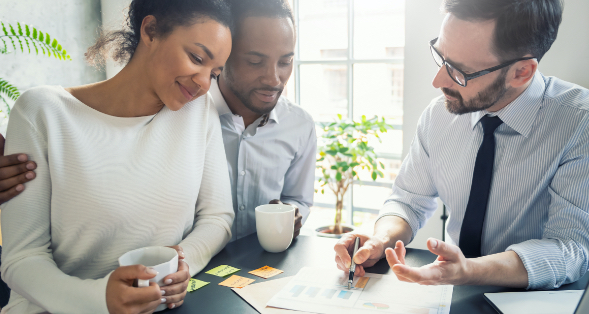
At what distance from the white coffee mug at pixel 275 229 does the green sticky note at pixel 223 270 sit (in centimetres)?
13

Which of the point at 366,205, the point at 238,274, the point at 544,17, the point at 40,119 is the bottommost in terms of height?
the point at 366,205

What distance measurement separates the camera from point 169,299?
77 cm

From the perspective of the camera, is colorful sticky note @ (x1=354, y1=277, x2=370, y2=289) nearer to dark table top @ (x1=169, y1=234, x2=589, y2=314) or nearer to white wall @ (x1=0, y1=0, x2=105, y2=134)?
dark table top @ (x1=169, y1=234, x2=589, y2=314)

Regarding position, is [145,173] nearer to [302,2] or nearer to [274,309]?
[274,309]

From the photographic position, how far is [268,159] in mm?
1510

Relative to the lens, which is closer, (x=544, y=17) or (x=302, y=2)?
(x=544, y=17)

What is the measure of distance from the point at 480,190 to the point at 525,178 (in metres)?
0.13

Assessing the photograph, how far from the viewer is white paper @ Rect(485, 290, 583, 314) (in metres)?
0.78

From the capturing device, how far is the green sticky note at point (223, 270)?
96cm

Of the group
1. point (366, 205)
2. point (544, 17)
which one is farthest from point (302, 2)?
point (544, 17)

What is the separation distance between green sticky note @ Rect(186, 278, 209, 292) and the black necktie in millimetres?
774

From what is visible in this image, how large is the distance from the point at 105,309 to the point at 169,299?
12 cm

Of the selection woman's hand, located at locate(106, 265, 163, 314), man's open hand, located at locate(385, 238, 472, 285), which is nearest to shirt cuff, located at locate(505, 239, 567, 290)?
man's open hand, located at locate(385, 238, 472, 285)

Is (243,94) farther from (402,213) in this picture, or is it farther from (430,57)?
(430,57)
